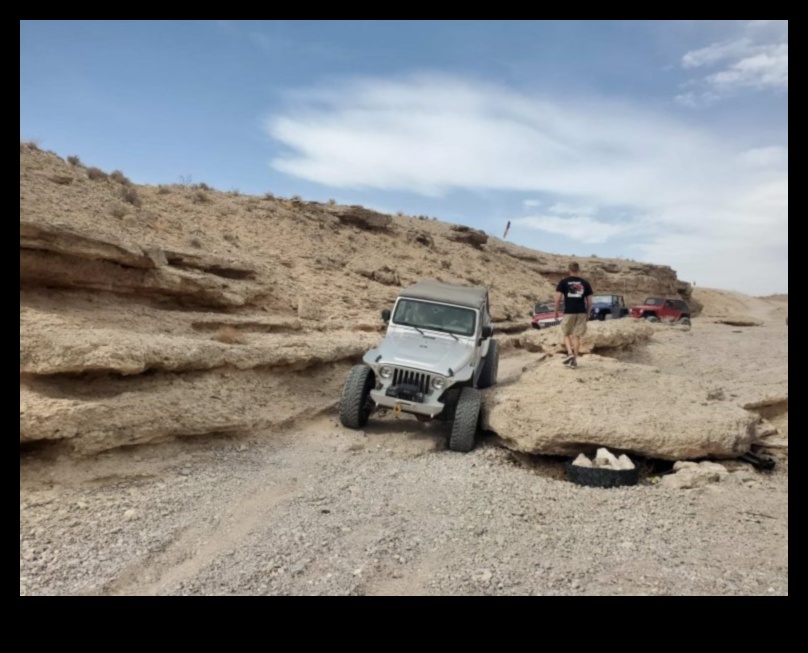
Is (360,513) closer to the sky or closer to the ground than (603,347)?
closer to the ground

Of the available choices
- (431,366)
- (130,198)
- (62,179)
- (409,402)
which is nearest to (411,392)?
(409,402)

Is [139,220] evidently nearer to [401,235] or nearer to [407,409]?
[407,409]

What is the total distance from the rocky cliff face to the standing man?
175 inches

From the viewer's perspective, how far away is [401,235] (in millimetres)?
30844

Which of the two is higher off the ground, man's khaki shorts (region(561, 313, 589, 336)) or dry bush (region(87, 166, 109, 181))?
dry bush (region(87, 166, 109, 181))

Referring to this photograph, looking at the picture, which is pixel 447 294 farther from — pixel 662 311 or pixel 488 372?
pixel 662 311

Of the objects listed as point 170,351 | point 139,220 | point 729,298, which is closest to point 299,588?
point 170,351

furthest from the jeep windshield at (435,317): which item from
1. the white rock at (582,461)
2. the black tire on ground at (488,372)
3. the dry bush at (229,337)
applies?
the white rock at (582,461)

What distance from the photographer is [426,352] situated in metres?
9.27

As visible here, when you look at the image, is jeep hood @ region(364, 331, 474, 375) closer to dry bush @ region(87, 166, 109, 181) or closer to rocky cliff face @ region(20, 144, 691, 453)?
rocky cliff face @ region(20, 144, 691, 453)

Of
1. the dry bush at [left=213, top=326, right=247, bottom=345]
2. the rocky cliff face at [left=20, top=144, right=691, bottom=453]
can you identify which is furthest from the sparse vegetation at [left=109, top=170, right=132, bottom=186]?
the dry bush at [left=213, top=326, right=247, bottom=345]

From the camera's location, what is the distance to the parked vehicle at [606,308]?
24.5m

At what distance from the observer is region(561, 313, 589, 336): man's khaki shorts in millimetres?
9945

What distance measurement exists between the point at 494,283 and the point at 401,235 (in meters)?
5.80
